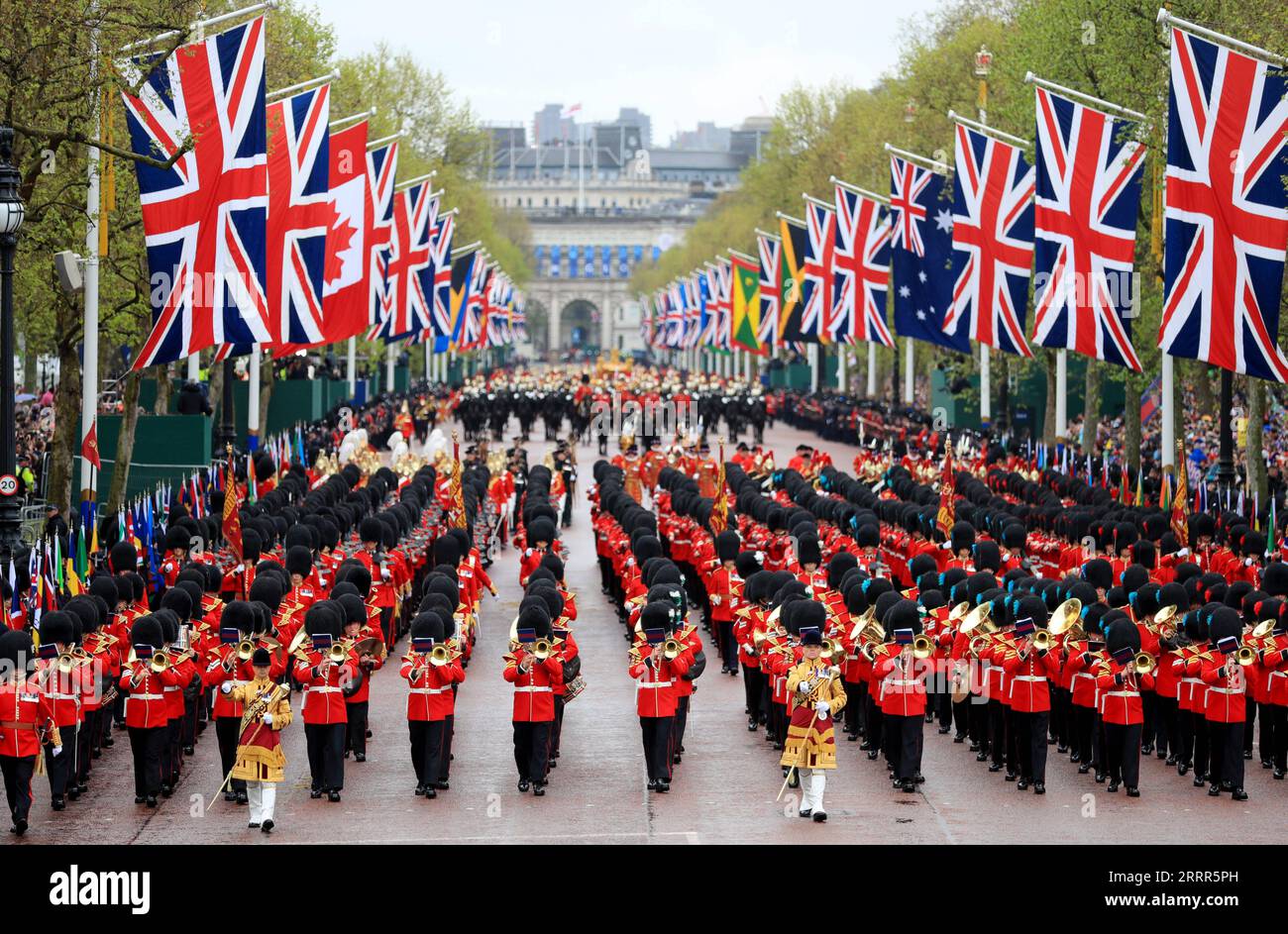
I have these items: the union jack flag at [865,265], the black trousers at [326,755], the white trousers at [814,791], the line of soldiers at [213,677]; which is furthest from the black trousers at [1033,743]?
Result: the union jack flag at [865,265]

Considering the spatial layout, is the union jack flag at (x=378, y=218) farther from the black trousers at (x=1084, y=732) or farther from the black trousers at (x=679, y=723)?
the black trousers at (x=1084, y=732)

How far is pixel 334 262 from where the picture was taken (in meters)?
29.8

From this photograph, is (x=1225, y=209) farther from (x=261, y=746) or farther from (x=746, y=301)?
(x=746, y=301)

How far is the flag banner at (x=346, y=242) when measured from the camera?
29734 millimetres

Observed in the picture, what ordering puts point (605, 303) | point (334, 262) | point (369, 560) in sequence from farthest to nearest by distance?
point (605, 303) → point (334, 262) → point (369, 560)

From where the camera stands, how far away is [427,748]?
14961 mm

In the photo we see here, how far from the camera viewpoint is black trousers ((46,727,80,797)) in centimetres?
1449

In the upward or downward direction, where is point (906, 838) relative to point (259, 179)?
downward

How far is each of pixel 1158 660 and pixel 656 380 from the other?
2145 inches

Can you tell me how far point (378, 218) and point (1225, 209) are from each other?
15504mm

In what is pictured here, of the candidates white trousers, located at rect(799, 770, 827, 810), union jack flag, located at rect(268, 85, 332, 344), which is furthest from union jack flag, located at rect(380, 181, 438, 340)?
white trousers, located at rect(799, 770, 827, 810)

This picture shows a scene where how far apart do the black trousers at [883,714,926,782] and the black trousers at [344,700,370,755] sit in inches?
154

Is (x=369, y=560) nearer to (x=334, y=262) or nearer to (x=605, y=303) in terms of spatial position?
(x=334, y=262)

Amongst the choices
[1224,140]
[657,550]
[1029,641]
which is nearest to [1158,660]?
[1029,641]
